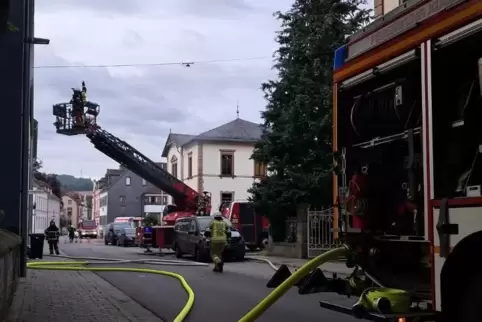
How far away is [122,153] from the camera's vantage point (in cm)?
3152

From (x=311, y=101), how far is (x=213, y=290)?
11.5 metres

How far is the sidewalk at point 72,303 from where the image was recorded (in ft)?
30.4

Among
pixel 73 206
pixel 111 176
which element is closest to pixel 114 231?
pixel 111 176

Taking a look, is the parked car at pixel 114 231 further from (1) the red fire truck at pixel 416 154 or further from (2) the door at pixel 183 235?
(1) the red fire truck at pixel 416 154

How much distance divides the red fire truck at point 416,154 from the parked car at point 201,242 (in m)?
15.5

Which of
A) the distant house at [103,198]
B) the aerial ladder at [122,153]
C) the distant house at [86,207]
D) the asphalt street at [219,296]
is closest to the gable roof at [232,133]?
the aerial ladder at [122,153]

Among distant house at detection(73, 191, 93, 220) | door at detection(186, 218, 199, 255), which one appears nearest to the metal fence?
door at detection(186, 218, 199, 255)

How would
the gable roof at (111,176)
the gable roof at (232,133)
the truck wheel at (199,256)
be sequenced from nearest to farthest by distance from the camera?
the truck wheel at (199,256) < the gable roof at (232,133) < the gable roof at (111,176)

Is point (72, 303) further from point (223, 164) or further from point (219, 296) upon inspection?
point (223, 164)

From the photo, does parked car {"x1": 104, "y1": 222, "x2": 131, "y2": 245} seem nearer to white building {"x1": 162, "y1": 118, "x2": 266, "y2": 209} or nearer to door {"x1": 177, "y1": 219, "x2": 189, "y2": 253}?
white building {"x1": 162, "y1": 118, "x2": 266, "y2": 209}

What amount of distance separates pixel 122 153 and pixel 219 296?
65.1 ft

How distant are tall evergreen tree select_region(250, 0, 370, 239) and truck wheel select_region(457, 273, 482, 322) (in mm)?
18114

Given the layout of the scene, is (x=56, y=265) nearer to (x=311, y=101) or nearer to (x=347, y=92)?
(x=311, y=101)

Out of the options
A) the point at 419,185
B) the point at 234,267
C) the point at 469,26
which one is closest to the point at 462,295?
the point at 419,185
